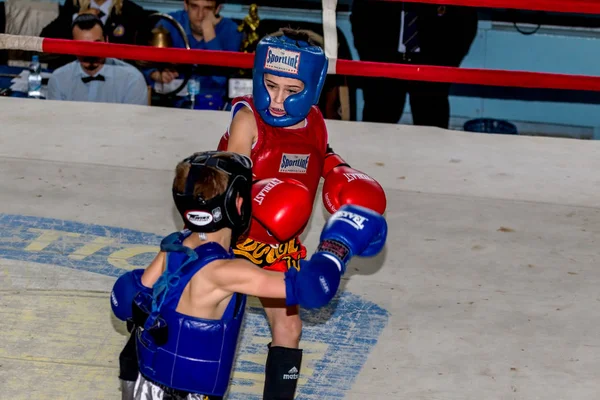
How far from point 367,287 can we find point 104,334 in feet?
3.67

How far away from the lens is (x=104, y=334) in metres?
3.56

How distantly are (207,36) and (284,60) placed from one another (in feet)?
13.3

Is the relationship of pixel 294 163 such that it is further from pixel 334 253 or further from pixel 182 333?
pixel 182 333

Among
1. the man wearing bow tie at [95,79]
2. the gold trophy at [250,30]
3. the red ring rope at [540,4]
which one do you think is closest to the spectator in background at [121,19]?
the man wearing bow tie at [95,79]

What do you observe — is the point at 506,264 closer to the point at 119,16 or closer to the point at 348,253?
the point at 348,253

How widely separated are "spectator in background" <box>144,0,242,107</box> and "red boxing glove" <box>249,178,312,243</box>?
415cm

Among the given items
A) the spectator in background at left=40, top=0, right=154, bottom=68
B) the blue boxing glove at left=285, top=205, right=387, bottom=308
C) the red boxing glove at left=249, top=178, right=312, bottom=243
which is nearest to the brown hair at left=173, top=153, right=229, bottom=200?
the blue boxing glove at left=285, top=205, right=387, bottom=308

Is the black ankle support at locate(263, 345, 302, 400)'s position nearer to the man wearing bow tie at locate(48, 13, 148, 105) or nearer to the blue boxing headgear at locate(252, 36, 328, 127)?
the blue boxing headgear at locate(252, 36, 328, 127)

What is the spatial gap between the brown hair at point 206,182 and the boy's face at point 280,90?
72cm

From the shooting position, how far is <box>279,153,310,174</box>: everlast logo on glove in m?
3.19

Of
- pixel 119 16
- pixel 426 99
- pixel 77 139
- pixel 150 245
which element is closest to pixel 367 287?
pixel 150 245

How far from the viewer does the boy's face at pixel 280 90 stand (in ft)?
10.4

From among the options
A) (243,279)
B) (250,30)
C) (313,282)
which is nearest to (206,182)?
(243,279)

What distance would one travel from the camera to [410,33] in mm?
6891
